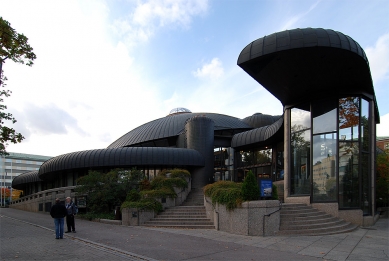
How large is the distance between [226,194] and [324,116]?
7317 mm

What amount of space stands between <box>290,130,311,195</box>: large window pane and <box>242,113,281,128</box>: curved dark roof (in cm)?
2159

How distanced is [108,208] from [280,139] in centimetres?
1512

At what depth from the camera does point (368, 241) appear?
39.8ft

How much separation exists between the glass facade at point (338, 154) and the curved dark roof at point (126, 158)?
1235cm

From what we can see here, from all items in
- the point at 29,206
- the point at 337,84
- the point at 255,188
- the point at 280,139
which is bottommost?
the point at 29,206

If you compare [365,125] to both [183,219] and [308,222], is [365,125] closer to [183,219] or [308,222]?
[308,222]

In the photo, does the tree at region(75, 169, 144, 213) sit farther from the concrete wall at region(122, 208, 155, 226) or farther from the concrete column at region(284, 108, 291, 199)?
the concrete column at region(284, 108, 291, 199)

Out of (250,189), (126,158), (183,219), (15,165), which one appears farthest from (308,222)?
(15,165)

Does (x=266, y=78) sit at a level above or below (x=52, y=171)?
above

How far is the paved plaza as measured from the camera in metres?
9.17

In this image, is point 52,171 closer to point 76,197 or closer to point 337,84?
point 76,197

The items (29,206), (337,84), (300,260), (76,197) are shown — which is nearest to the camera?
(300,260)

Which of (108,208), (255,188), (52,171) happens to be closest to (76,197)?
(108,208)

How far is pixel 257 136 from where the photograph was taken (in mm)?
28844
